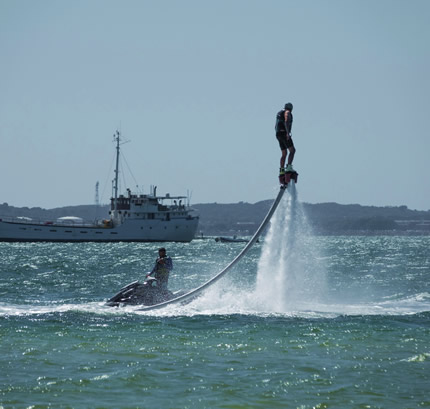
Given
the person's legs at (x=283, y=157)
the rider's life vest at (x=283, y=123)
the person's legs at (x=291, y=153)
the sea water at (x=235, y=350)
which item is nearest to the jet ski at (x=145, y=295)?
the sea water at (x=235, y=350)

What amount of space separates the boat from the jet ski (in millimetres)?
126568

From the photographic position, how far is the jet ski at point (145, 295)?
26.0 metres

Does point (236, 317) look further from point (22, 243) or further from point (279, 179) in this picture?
point (22, 243)

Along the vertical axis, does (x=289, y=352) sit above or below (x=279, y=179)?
below

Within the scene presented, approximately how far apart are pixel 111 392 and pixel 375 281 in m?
36.7

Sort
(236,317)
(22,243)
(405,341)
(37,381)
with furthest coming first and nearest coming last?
(22,243), (236,317), (405,341), (37,381)

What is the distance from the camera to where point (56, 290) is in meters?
38.4

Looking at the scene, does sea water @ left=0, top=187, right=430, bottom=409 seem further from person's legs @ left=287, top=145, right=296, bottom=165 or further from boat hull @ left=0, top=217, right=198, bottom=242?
boat hull @ left=0, top=217, right=198, bottom=242

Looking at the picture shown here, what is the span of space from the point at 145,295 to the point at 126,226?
130219 mm

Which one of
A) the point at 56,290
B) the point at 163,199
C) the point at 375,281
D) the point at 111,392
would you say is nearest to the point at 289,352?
the point at 111,392

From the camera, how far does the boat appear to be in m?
151

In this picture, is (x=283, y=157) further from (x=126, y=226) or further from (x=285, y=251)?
(x=126, y=226)

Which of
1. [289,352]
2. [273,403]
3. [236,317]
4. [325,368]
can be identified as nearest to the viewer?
[273,403]

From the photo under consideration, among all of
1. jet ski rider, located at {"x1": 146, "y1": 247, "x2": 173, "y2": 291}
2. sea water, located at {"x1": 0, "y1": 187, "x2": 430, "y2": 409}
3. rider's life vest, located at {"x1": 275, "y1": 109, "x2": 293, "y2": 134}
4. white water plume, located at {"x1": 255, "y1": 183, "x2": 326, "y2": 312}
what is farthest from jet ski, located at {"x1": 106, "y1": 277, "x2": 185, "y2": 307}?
rider's life vest, located at {"x1": 275, "y1": 109, "x2": 293, "y2": 134}
